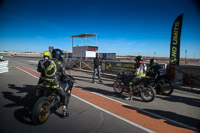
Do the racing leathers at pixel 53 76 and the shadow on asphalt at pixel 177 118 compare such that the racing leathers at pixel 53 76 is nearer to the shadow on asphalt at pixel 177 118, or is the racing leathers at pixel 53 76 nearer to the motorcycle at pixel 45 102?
the motorcycle at pixel 45 102

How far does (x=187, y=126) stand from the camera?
3.49 m

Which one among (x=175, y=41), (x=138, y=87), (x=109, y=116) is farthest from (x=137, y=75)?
(x=175, y=41)

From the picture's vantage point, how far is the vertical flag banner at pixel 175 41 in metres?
8.31

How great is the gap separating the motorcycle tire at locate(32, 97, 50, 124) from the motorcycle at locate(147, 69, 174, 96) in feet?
15.8

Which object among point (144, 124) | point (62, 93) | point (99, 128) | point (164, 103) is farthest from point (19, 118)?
point (164, 103)

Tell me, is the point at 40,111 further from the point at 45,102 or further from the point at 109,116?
the point at 109,116

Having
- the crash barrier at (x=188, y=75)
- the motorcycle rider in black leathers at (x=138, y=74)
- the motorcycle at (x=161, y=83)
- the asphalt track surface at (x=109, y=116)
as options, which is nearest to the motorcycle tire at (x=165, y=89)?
the motorcycle at (x=161, y=83)

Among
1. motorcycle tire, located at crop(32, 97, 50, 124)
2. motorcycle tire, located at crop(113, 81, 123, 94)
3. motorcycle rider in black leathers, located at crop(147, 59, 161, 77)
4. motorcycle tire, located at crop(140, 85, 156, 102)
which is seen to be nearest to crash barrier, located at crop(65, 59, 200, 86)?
motorcycle rider in black leathers, located at crop(147, 59, 161, 77)

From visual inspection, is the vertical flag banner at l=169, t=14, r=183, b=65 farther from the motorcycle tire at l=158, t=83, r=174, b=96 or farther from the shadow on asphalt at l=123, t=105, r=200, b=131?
the shadow on asphalt at l=123, t=105, r=200, b=131

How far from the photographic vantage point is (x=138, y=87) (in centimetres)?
552

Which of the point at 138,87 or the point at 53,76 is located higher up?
the point at 53,76

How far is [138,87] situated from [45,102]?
12.3ft

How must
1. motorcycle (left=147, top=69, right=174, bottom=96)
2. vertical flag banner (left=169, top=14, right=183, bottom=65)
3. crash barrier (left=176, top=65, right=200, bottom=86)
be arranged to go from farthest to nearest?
vertical flag banner (left=169, top=14, right=183, bottom=65)
crash barrier (left=176, top=65, right=200, bottom=86)
motorcycle (left=147, top=69, right=174, bottom=96)

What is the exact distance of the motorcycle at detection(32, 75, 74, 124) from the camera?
3043mm
